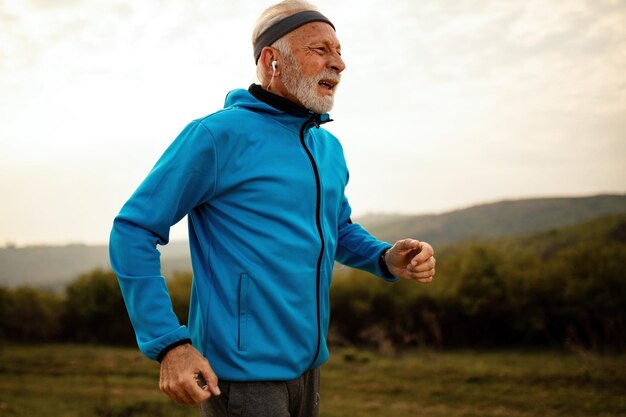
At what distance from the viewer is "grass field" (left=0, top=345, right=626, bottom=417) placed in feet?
28.8

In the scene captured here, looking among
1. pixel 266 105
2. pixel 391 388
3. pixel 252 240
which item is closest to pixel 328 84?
pixel 266 105

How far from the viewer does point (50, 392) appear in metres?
11.2

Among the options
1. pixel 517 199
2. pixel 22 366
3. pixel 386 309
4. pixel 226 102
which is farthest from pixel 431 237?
pixel 226 102

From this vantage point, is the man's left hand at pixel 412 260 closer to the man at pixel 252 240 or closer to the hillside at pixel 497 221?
the man at pixel 252 240

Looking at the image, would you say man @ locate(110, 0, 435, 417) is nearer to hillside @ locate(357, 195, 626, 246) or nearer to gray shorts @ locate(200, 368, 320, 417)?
gray shorts @ locate(200, 368, 320, 417)

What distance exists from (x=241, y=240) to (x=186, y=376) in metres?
0.58

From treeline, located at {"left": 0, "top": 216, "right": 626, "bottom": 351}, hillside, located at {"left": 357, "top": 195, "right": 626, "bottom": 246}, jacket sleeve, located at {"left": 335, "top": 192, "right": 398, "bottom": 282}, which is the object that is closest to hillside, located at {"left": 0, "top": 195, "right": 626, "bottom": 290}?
hillside, located at {"left": 357, "top": 195, "right": 626, "bottom": 246}

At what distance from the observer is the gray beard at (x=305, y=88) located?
98.0 inches

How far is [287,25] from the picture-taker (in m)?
2.52

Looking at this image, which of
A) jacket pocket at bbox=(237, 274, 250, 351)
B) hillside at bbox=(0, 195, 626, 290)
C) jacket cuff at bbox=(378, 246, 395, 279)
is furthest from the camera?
hillside at bbox=(0, 195, 626, 290)

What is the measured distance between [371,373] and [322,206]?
10.7 m

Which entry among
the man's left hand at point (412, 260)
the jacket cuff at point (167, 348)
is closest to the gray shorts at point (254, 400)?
the jacket cuff at point (167, 348)

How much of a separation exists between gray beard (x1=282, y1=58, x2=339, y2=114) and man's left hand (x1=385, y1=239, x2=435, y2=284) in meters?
0.71

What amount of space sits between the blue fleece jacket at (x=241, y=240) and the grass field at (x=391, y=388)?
6.35 meters
